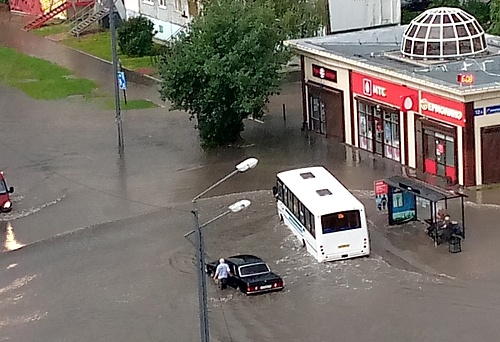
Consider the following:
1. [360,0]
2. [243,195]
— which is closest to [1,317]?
[243,195]

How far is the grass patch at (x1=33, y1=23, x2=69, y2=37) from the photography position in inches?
3103

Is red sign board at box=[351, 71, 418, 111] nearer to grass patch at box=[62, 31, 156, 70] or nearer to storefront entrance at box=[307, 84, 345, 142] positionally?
storefront entrance at box=[307, 84, 345, 142]

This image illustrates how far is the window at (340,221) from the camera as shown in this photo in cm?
3005

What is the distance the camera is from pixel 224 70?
1702 inches

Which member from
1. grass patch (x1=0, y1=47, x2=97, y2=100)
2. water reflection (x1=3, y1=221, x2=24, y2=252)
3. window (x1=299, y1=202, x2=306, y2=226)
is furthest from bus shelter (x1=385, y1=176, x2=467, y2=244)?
grass patch (x1=0, y1=47, x2=97, y2=100)

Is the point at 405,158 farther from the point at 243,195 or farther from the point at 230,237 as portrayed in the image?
the point at 230,237

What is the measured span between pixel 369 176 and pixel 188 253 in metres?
9.63

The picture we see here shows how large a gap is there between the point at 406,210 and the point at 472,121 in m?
5.09

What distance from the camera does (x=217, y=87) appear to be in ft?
143

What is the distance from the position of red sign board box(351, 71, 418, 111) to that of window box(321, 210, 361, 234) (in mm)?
10158

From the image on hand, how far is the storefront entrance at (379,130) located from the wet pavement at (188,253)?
2.20ft

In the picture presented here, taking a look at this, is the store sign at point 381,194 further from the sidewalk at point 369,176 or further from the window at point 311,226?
the window at point 311,226

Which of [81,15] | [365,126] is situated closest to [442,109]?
[365,126]

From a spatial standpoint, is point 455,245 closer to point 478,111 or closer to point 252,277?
point 252,277
